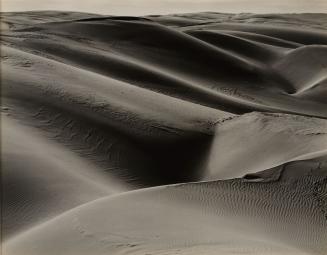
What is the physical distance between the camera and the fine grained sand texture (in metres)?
1.55

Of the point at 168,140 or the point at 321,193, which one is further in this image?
the point at 168,140

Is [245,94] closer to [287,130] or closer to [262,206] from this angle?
[287,130]

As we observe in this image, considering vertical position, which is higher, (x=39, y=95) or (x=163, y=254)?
(x=39, y=95)

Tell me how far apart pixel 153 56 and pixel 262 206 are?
237 centimetres

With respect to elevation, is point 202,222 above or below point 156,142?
below

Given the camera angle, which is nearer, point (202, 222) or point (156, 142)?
point (202, 222)

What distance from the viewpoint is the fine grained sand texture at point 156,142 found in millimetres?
1548

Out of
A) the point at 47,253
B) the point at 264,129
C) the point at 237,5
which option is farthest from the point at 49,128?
the point at 237,5

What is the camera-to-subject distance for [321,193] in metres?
1.85

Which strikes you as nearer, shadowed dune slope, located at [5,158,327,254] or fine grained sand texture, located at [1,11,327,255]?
shadowed dune slope, located at [5,158,327,254]

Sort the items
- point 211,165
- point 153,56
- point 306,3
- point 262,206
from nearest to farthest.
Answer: point 262,206 < point 211,165 < point 153,56 < point 306,3

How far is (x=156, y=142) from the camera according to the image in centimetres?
249

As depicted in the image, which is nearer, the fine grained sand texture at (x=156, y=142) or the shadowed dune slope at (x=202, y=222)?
the shadowed dune slope at (x=202, y=222)

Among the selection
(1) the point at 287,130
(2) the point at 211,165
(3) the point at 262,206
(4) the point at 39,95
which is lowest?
(3) the point at 262,206
